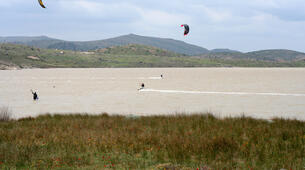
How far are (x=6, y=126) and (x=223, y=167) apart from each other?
13.7 m

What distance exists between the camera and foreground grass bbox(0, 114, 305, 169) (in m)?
10.5

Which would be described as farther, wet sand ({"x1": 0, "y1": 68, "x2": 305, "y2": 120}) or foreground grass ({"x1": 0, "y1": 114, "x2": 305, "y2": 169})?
wet sand ({"x1": 0, "y1": 68, "x2": 305, "y2": 120})

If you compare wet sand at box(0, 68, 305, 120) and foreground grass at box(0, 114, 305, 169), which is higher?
foreground grass at box(0, 114, 305, 169)

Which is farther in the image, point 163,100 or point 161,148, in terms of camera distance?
point 163,100

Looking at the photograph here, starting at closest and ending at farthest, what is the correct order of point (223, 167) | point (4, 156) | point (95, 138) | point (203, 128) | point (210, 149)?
point (223, 167)
point (4, 156)
point (210, 149)
point (95, 138)
point (203, 128)

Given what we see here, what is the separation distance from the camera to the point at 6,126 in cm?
1864

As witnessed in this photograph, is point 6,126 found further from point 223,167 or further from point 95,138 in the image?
point 223,167

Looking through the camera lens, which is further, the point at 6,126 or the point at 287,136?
the point at 6,126

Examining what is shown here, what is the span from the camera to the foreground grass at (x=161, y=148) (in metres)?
10.5

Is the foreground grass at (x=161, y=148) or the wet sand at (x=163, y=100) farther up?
the foreground grass at (x=161, y=148)

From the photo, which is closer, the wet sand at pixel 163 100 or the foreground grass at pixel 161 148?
the foreground grass at pixel 161 148

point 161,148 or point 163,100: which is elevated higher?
point 161,148

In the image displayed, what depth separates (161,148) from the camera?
40.8 feet

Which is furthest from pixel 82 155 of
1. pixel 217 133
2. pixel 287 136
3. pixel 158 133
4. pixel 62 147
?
pixel 287 136
